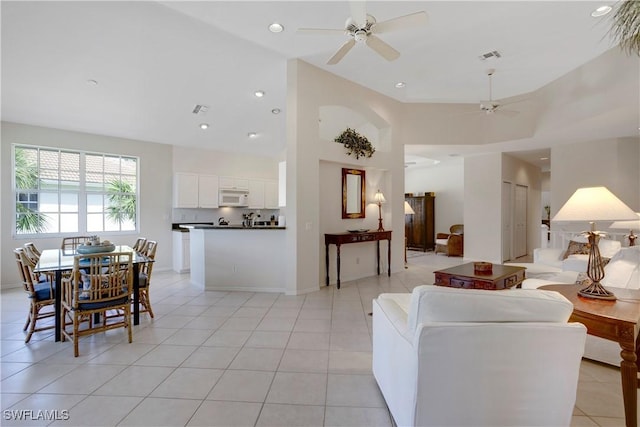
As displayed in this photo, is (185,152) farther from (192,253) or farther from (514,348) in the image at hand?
(514,348)

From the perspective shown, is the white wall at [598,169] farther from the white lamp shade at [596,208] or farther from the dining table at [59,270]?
the dining table at [59,270]

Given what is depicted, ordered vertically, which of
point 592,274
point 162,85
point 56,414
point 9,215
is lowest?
point 56,414

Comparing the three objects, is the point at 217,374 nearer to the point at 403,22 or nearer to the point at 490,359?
the point at 490,359

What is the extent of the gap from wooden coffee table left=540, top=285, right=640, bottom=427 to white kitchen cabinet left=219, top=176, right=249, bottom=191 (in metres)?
6.99

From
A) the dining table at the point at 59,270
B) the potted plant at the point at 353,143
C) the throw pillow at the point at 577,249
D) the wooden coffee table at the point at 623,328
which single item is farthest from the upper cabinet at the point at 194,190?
the throw pillow at the point at 577,249

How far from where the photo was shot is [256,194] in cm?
821

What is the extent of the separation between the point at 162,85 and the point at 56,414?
463 centimetres

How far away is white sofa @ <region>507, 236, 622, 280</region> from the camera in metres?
4.31

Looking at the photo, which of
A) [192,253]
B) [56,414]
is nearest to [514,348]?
[56,414]

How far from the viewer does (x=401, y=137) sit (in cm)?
646

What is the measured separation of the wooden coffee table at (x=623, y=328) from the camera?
169cm

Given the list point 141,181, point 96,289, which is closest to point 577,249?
point 96,289

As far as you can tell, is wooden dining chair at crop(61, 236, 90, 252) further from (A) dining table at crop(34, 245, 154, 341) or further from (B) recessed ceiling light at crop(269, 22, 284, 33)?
(B) recessed ceiling light at crop(269, 22, 284, 33)

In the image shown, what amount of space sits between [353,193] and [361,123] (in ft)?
5.96
